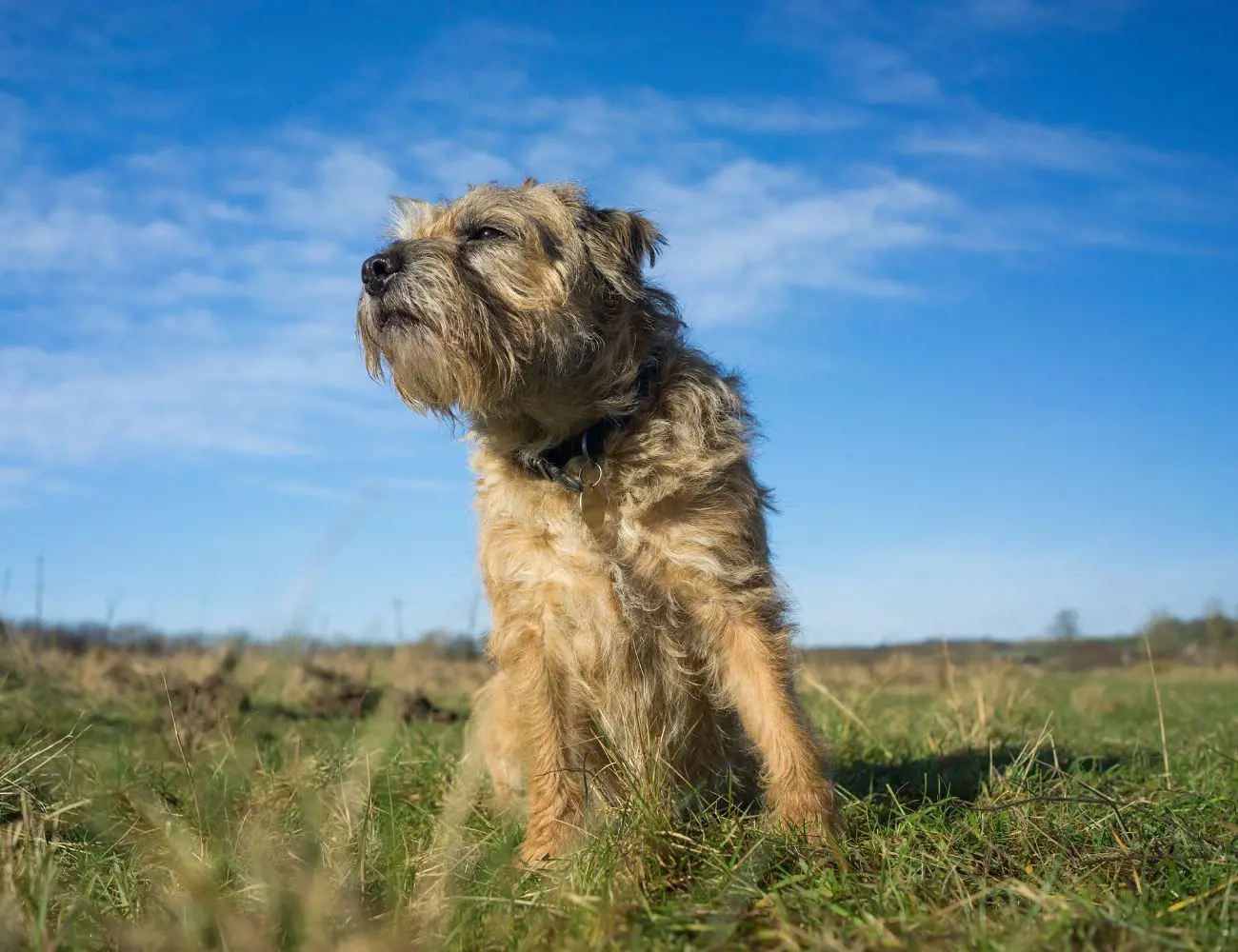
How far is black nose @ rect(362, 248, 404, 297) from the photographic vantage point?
13.4 feet

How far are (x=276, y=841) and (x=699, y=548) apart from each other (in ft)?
5.83

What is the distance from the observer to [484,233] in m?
4.30

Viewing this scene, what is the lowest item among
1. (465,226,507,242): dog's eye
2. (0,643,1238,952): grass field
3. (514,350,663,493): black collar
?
(0,643,1238,952): grass field

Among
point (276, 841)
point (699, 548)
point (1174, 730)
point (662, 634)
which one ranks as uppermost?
point (699, 548)

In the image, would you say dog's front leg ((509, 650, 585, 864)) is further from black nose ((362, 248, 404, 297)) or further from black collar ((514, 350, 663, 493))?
black nose ((362, 248, 404, 297))

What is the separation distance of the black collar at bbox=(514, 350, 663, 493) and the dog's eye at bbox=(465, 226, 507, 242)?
0.90 metres

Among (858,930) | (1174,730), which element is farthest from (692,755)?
(1174,730)

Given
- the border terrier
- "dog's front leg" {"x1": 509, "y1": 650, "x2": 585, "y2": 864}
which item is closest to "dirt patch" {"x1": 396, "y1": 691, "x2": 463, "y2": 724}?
the border terrier

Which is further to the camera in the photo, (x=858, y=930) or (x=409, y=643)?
(x=409, y=643)

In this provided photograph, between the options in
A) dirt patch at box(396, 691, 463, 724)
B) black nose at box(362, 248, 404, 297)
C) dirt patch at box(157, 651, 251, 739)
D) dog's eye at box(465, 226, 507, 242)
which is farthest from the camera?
dirt patch at box(396, 691, 463, 724)

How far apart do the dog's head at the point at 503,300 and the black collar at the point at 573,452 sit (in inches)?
8.7

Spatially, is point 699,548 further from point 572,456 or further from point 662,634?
point 572,456

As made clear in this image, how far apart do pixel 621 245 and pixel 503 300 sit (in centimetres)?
60

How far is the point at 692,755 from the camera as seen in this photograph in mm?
4164
